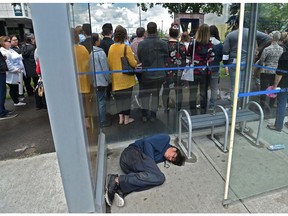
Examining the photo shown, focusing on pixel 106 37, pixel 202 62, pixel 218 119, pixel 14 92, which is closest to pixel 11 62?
pixel 14 92

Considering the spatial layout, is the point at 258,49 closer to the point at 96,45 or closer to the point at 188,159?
the point at 188,159

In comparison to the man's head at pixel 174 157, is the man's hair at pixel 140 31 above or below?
above

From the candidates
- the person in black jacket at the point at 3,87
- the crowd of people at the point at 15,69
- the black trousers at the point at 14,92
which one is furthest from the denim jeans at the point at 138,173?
the black trousers at the point at 14,92

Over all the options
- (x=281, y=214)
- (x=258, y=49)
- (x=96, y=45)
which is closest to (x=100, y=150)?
(x=96, y=45)

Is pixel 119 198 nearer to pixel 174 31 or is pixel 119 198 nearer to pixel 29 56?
pixel 174 31

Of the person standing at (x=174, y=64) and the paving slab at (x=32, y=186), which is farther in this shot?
the person standing at (x=174, y=64)

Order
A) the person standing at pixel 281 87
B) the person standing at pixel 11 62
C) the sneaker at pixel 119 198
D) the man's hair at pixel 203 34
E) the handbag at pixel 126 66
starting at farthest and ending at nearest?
the person standing at pixel 11 62
the man's hair at pixel 203 34
the handbag at pixel 126 66
the person standing at pixel 281 87
the sneaker at pixel 119 198

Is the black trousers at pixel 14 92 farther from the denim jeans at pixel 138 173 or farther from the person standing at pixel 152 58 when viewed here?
the denim jeans at pixel 138 173

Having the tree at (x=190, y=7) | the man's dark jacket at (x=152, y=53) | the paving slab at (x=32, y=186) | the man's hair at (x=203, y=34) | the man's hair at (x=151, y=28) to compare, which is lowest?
the paving slab at (x=32, y=186)

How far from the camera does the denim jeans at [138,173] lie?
240cm

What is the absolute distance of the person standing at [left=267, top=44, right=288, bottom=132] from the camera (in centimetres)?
268

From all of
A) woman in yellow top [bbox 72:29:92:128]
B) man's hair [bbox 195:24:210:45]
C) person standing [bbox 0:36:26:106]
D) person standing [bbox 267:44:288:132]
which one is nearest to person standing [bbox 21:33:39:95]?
person standing [bbox 0:36:26:106]

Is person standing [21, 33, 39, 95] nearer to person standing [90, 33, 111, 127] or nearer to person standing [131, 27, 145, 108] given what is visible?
person standing [90, 33, 111, 127]

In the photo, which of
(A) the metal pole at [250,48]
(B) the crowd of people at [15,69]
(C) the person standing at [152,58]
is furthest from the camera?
(B) the crowd of people at [15,69]
